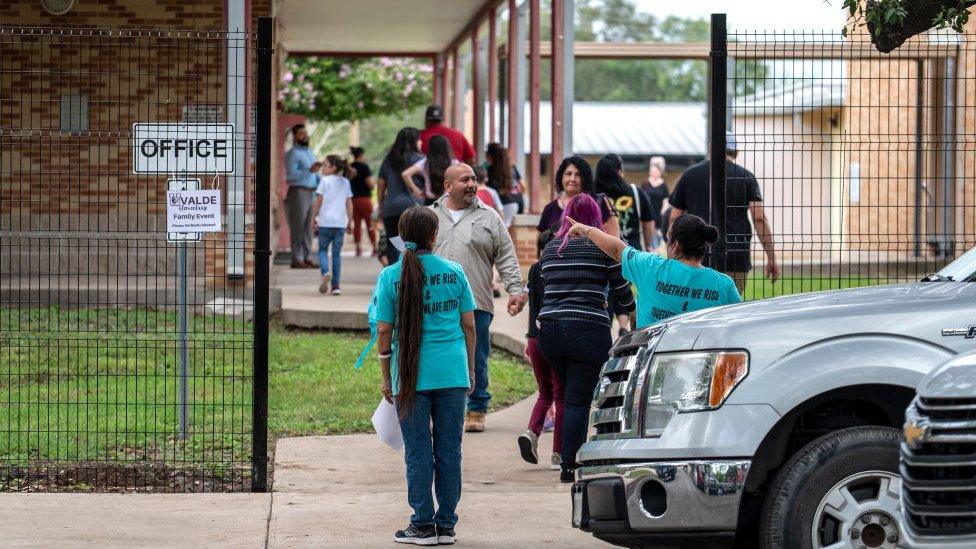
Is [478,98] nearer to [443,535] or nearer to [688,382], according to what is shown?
[443,535]

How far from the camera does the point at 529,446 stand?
8969 millimetres

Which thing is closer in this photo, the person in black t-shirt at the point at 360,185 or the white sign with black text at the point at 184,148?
the white sign with black text at the point at 184,148

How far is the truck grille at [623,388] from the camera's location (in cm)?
585

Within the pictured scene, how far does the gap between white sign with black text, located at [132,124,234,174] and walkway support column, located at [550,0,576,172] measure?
9847 mm

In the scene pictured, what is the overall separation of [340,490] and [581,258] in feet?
6.37

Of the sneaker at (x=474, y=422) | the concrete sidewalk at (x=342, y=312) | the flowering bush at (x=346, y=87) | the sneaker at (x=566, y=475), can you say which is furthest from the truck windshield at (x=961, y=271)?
the flowering bush at (x=346, y=87)

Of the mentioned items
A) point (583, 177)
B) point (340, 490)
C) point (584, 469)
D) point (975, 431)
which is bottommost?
point (340, 490)

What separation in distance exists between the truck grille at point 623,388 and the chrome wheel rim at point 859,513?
30.5 inches

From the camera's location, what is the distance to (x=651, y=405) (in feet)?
18.9

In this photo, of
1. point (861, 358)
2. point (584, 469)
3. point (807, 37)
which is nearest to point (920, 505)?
point (861, 358)

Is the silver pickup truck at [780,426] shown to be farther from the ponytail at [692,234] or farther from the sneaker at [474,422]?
the sneaker at [474,422]

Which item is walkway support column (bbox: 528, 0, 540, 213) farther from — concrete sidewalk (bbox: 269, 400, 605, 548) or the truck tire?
the truck tire

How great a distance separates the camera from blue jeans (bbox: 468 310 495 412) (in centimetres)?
963

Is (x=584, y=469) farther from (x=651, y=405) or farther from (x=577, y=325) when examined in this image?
(x=577, y=325)
